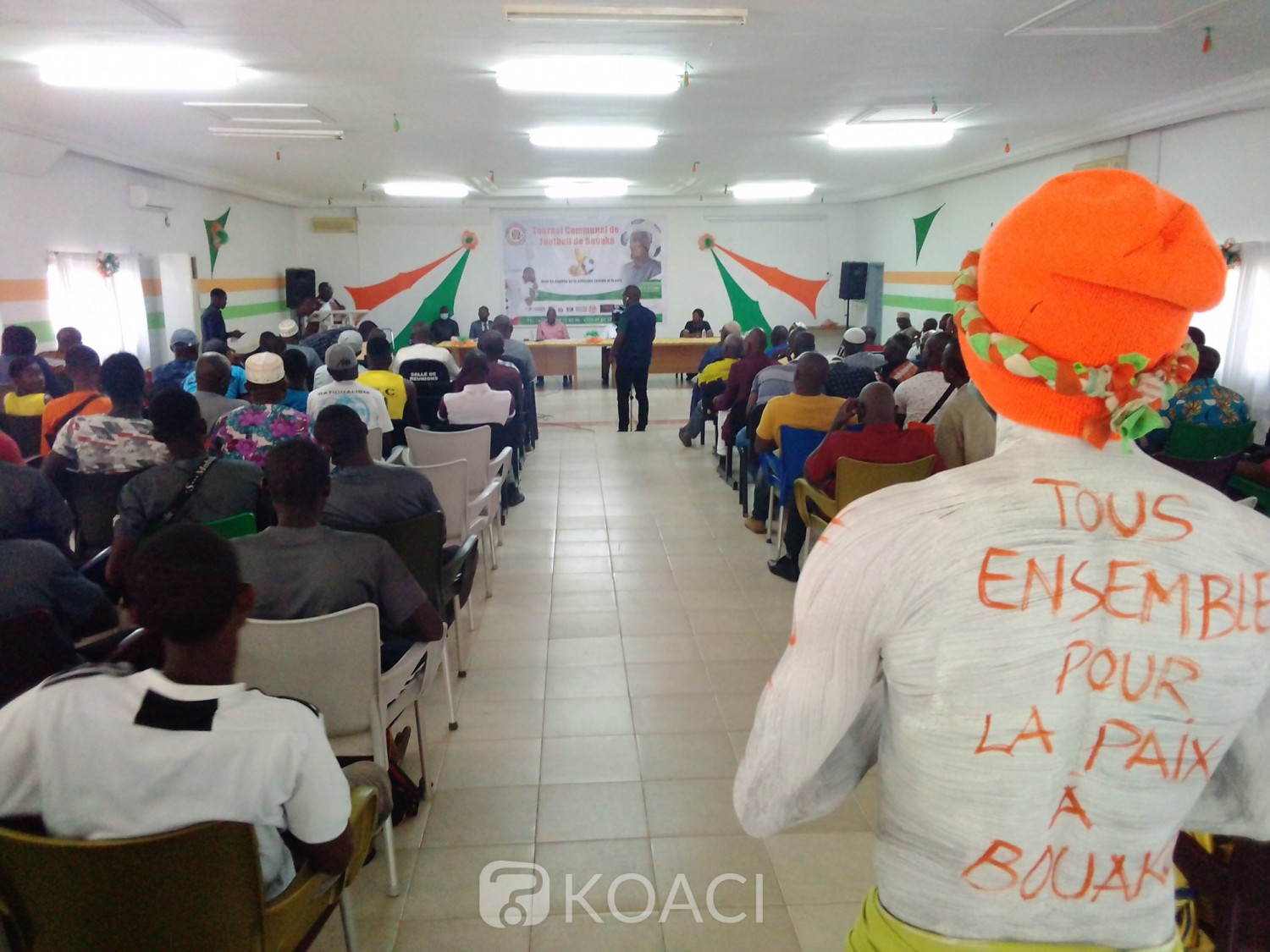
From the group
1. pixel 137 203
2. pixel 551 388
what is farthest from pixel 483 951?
pixel 551 388

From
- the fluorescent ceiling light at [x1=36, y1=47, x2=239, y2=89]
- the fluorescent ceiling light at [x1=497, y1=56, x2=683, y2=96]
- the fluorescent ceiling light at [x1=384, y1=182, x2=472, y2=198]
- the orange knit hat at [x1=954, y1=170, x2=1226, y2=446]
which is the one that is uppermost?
the fluorescent ceiling light at [x1=384, y1=182, x2=472, y2=198]

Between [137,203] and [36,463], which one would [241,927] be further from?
[137,203]

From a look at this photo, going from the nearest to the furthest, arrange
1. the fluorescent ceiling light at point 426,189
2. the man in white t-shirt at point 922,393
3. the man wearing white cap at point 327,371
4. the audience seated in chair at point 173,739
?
the audience seated in chair at point 173,739
the man in white t-shirt at point 922,393
the man wearing white cap at point 327,371
the fluorescent ceiling light at point 426,189

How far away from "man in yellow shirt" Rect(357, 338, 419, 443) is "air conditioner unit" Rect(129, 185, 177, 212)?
181 inches

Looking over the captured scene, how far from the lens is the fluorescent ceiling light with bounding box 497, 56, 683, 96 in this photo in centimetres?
453

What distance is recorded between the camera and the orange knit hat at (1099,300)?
2.52 ft

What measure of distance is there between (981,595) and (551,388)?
37.1 feet

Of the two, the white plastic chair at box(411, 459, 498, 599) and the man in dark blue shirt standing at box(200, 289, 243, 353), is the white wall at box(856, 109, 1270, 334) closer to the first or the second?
the white plastic chair at box(411, 459, 498, 599)

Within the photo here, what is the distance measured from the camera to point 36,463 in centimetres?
427

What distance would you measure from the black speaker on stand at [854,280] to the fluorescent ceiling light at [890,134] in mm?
5473

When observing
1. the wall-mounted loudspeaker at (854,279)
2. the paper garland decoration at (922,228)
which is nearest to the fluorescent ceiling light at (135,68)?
the paper garland decoration at (922,228)

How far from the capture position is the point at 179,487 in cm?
285

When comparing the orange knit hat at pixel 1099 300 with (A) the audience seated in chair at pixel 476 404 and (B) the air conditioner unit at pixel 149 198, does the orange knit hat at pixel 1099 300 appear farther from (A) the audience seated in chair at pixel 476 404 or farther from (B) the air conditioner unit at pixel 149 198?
(B) the air conditioner unit at pixel 149 198

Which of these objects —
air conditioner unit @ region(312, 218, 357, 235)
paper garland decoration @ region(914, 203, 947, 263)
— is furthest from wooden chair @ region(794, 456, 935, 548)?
air conditioner unit @ region(312, 218, 357, 235)
